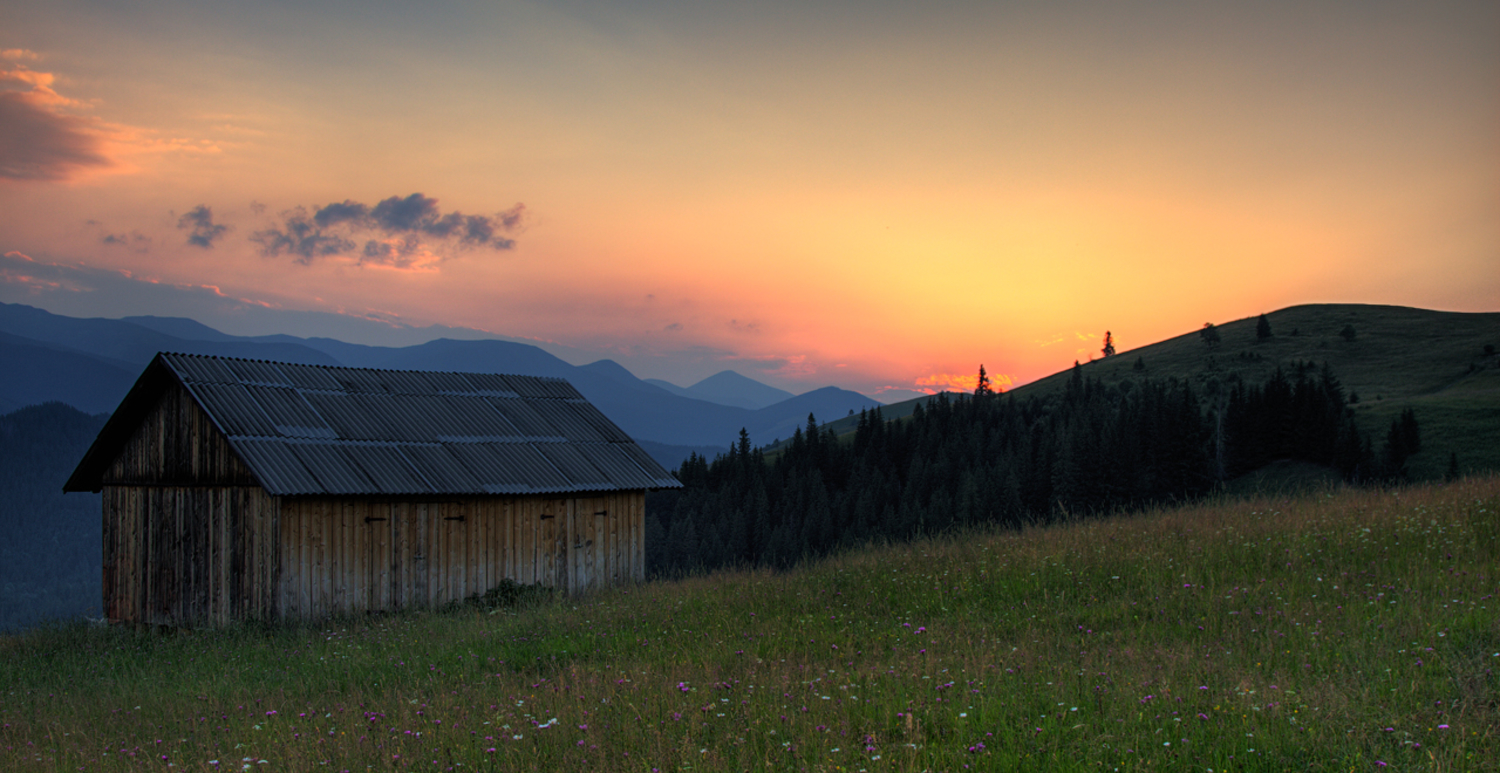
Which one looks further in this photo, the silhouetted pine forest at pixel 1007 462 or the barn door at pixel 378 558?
the silhouetted pine forest at pixel 1007 462

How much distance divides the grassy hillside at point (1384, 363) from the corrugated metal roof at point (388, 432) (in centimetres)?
7325

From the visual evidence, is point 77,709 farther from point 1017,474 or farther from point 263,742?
point 1017,474

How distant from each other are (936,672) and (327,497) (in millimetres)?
14352

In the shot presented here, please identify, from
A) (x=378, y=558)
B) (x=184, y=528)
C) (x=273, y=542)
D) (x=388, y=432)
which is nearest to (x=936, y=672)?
(x=378, y=558)

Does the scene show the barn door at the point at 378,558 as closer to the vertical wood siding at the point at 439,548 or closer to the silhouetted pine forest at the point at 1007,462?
the vertical wood siding at the point at 439,548

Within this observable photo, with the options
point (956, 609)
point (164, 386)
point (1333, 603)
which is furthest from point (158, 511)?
point (1333, 603)

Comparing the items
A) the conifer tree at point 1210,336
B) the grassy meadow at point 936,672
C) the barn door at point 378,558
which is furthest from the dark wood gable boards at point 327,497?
the conifer tree at point 1210,336

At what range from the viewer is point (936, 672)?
23.3 feet

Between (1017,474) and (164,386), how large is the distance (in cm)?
8327

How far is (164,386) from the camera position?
19.0m

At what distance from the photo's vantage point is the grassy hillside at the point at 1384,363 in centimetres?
7312

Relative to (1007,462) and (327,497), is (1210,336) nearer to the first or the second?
(1007,462)

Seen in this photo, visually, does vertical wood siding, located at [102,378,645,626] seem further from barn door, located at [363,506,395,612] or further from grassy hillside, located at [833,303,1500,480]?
grassy hillside, located at [833,303,1500,480]

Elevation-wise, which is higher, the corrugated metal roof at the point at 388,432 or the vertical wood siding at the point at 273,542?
the corrugated metal roof at the point at 388,432
